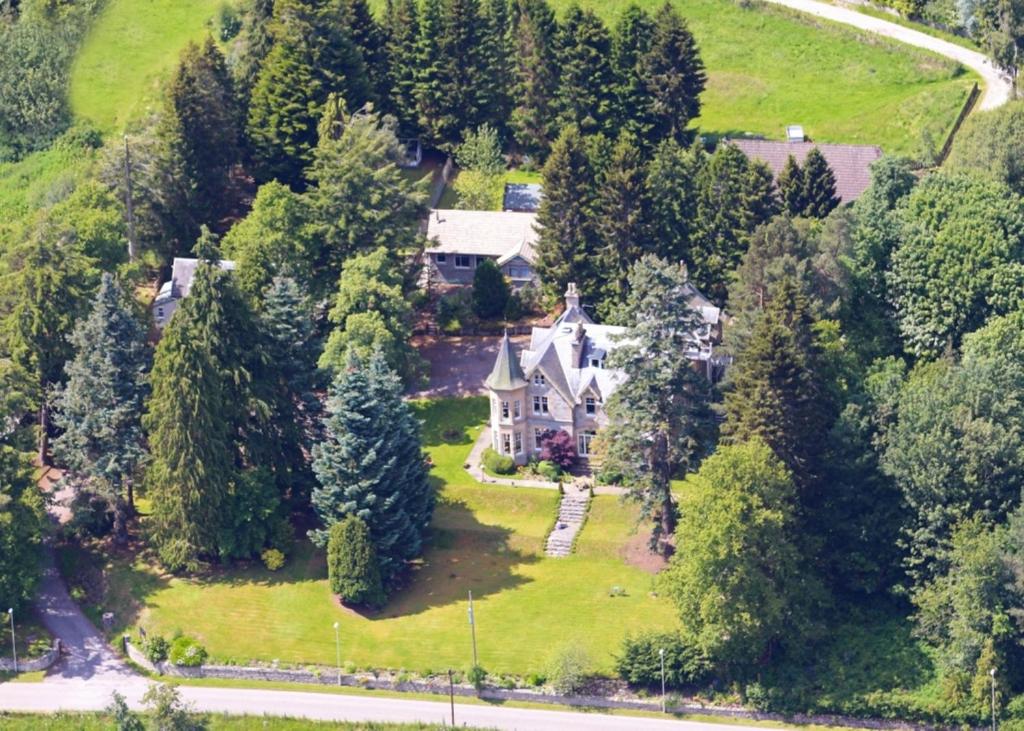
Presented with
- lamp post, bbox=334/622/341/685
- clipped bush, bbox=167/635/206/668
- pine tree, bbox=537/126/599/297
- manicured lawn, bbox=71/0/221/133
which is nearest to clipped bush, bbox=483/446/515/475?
pine tree, bbox=537/126/599/297

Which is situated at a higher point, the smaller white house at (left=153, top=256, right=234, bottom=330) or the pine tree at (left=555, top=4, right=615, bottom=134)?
the pine tree at (left=555, top=4, right=615, bottom=134)

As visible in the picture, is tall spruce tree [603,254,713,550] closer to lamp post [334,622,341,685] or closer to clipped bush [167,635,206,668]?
lamp post [334,622,341,685]

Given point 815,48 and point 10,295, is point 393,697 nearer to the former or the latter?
point 10,295

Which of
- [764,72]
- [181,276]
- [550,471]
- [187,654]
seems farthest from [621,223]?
[187,654]

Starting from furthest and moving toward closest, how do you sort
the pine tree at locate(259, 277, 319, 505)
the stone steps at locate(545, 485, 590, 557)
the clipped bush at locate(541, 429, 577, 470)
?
the clipped bush at locate(541, 429, 577, 470), the pine tree at locate(259, 277, 319, 505), the stone steps at locate(545, 485, 590, 557)

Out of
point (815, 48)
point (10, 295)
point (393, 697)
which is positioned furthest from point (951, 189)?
point (10, 295)

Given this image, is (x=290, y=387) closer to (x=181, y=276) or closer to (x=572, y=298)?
(x=181, y=276)

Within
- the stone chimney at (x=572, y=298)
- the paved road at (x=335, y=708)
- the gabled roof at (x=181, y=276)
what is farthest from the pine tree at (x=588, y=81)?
the paved road at (x=335, y=708)
